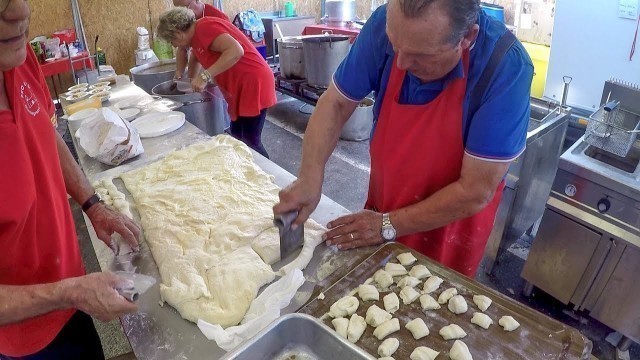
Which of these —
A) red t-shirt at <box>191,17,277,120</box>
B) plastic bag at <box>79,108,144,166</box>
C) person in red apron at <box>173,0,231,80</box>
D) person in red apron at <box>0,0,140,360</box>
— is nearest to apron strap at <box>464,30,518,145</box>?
person in red apron at <box>0,0,140,360</box>

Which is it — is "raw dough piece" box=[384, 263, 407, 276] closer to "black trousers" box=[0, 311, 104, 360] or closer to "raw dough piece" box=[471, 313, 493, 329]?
"raw dough piece" box=[471, 313, 493, 329]

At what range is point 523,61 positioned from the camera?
4.53 ft

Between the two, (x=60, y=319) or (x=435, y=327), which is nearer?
(x=435, y=327)

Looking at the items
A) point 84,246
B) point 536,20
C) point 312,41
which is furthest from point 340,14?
point 84,246

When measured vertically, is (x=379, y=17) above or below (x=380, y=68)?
above

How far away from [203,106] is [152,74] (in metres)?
0.82

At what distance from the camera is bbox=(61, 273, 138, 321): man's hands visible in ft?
3.78

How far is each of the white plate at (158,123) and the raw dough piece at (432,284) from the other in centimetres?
204

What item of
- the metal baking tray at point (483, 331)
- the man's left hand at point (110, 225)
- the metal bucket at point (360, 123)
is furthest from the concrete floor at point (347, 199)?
the metal baking tray at point (483, 331)

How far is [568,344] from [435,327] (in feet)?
1.17

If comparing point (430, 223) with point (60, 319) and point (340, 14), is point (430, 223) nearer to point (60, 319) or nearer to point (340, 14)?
point (60, 319)

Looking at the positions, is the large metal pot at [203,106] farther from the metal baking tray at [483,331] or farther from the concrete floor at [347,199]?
the metal baking tray at [483,331]

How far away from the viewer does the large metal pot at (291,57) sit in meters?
5.21

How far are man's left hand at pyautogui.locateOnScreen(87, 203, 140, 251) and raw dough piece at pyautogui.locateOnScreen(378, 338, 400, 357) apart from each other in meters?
1.02
